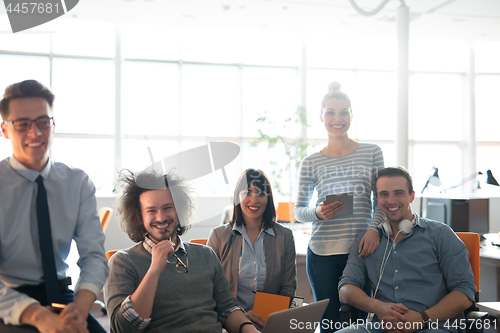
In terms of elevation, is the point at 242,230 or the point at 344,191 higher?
the point at 344,191

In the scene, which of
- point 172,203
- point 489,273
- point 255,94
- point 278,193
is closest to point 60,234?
point 172,203

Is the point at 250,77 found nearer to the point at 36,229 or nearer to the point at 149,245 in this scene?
the point at 149,245

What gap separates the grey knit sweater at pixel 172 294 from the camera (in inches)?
61.1

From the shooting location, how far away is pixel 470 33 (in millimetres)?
6836

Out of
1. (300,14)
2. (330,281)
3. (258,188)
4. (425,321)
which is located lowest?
(425,321)

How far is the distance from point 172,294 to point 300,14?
5.14 m

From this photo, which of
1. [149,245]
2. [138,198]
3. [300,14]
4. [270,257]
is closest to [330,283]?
[270,257]

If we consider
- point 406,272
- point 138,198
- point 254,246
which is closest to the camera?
point 138,198

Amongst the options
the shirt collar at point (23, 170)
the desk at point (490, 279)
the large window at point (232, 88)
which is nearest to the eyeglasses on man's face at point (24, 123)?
the shirt collar at point (23, 170)

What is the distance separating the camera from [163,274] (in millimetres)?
1644

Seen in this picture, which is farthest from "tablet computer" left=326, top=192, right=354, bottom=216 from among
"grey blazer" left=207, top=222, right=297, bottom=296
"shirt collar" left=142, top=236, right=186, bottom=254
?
"shirt collar" left=142, top=236, right=186, bottom=254

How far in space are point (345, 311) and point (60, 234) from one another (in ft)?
4.28

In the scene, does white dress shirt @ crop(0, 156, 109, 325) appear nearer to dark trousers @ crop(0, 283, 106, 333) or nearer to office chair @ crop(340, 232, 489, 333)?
dark trousers @ crop(0, 283, 106, 333)

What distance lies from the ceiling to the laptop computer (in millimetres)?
4713
